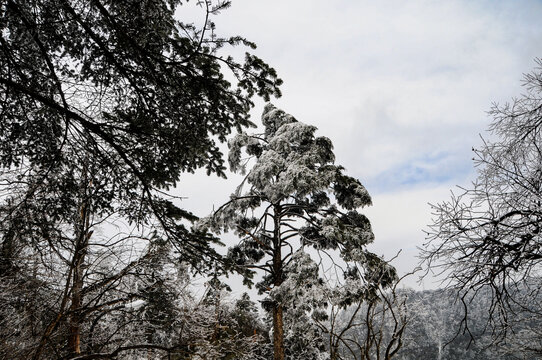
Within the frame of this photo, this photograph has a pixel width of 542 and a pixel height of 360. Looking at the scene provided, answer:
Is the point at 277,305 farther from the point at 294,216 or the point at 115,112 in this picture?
the point at 115,112

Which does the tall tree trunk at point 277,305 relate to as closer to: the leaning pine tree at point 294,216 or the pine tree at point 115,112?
the leaning pine tree at point 294,216

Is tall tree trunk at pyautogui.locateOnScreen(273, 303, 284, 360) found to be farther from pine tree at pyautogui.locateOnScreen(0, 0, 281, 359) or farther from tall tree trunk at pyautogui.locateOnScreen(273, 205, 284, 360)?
pine tree at pyautogui.locateOnScreen(0, 0, 281, 359)

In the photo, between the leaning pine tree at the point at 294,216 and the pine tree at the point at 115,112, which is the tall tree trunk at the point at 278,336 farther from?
the pine tree at the point at 115,112

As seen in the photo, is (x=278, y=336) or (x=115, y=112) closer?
(x=115, y=112)

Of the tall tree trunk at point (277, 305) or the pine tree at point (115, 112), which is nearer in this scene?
the pine tree at point (115, 112)

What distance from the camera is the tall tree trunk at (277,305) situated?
964 cm

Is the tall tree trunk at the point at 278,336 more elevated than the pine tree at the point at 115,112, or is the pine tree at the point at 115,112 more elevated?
the pine tree at the point at 115,112

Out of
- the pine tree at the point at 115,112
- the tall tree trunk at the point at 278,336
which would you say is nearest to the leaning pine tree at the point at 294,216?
the tall tree trunk at the point at 278,336

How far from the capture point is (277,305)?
943cm

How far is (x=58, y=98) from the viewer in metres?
3.89

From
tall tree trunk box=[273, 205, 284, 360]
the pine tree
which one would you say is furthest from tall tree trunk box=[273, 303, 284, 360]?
the pine tree

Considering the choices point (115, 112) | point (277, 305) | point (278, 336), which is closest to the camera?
point (115, 112)

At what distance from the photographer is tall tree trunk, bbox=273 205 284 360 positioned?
9641 millimetres

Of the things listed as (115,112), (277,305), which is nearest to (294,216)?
(277,305)
